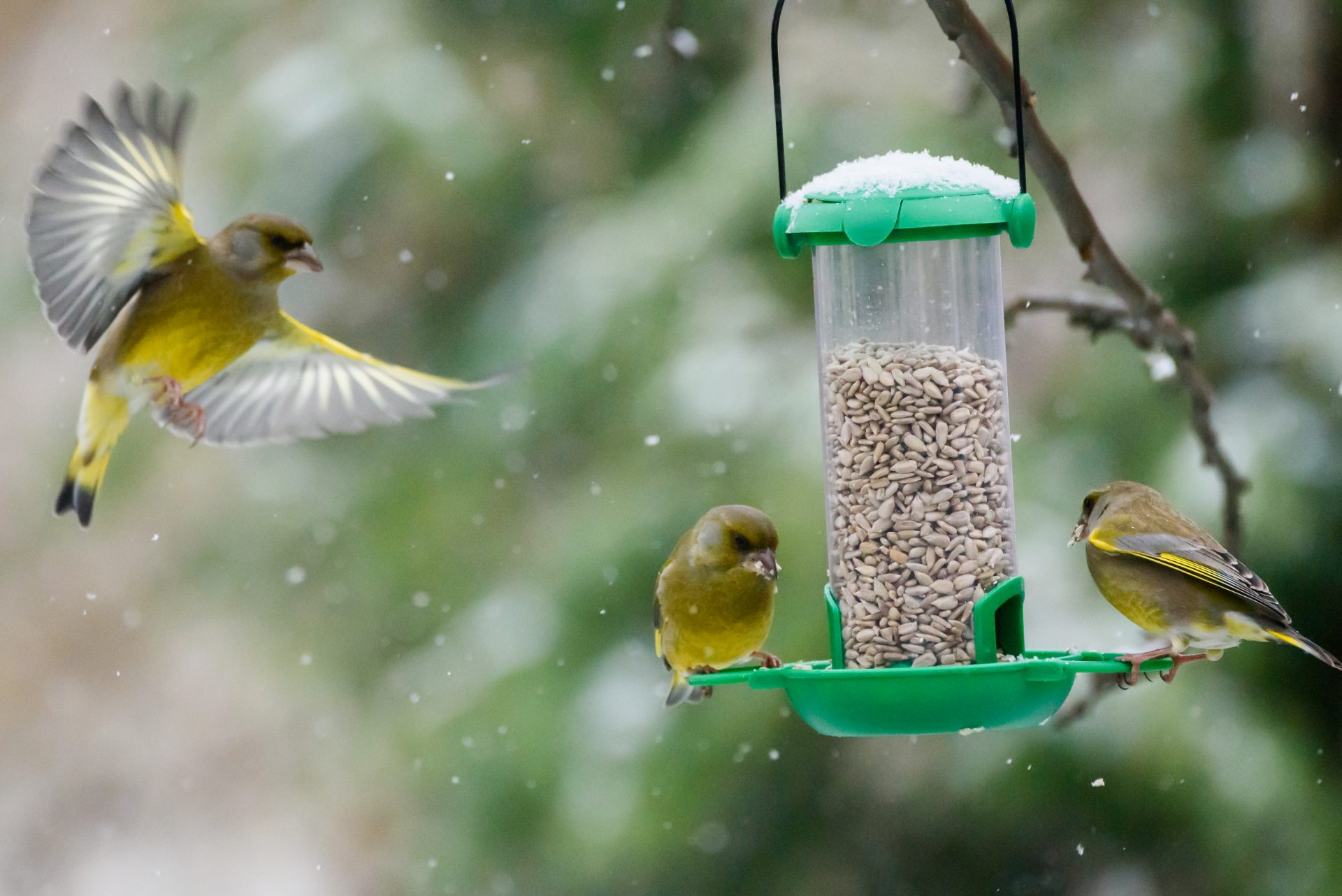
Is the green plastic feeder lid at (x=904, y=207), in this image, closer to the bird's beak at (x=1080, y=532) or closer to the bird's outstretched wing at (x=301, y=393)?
the bird's beak at (x=1080, y=532)

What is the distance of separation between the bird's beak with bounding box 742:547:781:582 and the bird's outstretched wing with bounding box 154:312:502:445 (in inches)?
42.8

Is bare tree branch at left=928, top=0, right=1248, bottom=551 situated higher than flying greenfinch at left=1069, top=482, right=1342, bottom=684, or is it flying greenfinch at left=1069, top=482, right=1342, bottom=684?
bare tree branch at left=928, top=0, right=1248, bottom=551

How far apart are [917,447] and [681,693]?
3.34 feet

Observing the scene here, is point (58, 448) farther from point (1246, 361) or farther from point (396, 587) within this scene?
point (1246, 361)

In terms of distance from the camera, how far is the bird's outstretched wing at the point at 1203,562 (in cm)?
276

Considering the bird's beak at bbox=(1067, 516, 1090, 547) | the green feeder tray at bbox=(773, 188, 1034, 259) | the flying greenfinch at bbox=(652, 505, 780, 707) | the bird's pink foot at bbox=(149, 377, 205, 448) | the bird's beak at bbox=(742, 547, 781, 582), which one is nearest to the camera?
the green feeder tray at bbox=(773, 188, 1034, 259)

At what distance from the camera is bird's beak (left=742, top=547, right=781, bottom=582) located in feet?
9.54

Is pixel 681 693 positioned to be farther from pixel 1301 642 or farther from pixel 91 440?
pixel 91 440

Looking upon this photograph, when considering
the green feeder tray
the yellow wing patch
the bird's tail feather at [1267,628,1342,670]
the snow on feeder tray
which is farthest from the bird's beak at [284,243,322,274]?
the bird's tail feather at [1267,628,1342,670]

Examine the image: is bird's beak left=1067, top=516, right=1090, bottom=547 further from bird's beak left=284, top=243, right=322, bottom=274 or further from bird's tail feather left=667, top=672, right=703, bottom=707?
bird's beak left=284, top=243, right=322, bottom=274

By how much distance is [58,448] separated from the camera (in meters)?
5.11

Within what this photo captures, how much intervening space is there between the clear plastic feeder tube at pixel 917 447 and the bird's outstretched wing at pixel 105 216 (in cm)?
148

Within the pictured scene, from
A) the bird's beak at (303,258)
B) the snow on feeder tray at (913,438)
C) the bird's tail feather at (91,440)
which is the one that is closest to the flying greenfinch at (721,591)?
the snow on feeder tray at (913,438)

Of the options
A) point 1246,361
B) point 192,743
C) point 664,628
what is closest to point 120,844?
point 192,743
